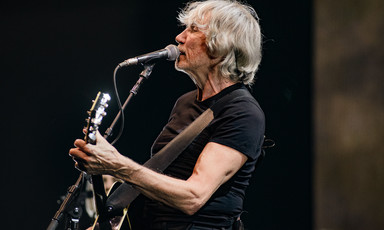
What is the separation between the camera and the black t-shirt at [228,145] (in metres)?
Answer: 1.70

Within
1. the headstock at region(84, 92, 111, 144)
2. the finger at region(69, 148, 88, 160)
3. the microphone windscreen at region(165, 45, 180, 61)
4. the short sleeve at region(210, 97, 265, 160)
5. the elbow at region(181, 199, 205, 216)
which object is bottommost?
the elbow at region(181, 199, 205, 216)

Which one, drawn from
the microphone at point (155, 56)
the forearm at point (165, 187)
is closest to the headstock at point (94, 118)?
the forearm at point (165, 187)

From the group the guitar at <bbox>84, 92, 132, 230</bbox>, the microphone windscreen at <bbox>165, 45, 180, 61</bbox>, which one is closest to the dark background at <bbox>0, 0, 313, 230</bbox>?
the microphone windscreen at <bbox>165, 45, 180, 61</bbox>

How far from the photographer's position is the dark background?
3129mm

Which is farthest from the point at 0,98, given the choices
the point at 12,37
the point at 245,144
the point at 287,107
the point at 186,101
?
the point at 245,144

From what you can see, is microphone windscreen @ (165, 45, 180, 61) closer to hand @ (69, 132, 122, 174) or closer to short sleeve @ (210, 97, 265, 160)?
short sleeve @ (210, 97, 265, 160)

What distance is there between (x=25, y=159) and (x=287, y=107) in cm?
173

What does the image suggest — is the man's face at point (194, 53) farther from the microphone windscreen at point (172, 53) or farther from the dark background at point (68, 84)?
the dark background at point (68, 84)

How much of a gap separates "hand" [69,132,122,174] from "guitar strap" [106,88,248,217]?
25 cm

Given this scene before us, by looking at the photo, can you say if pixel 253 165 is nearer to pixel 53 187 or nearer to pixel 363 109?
pixel 363 109

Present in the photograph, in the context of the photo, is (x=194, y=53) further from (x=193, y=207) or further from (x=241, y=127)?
(x=193, y=207)

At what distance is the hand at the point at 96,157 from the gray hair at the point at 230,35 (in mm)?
627

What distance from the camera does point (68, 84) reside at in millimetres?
3197

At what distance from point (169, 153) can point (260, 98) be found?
1.31 meters
